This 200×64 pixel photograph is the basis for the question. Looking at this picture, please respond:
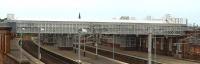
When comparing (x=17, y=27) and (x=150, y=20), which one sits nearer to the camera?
(x=17, y=27)

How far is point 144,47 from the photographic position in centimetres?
10850

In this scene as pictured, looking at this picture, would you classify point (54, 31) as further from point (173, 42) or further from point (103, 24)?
point (173, 42)

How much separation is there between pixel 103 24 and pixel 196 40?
2055 centimetres

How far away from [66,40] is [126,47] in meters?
15.6

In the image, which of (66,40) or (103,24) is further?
(66,40)

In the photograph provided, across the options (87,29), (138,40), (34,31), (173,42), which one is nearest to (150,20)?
(138,40)

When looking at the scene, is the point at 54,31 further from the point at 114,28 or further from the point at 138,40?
the point at 138,40

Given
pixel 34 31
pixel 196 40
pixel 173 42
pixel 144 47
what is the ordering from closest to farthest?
pixel 196 40 → pixel 34 31 → pixel 173 42 → pixel 144 47

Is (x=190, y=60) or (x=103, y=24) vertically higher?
(x=103, y=24)

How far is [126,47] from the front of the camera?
11281 cm

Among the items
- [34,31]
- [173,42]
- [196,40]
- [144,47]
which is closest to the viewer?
[196,40]

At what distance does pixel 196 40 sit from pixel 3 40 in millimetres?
43140

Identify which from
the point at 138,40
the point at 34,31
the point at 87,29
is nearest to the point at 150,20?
the point at 138,40

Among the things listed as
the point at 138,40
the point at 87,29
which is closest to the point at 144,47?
the point at 138,40
